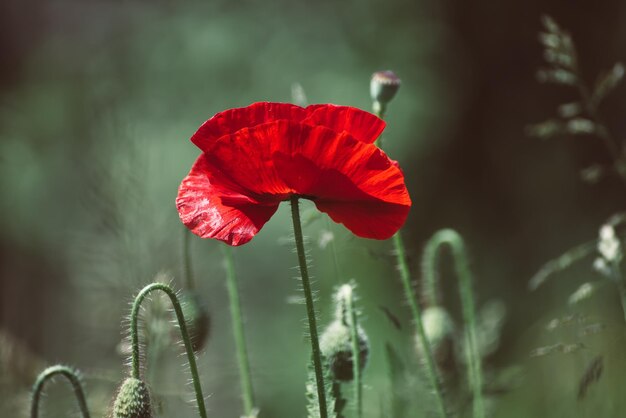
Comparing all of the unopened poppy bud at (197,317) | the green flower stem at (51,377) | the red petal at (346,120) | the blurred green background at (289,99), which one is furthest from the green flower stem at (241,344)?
the blurred green background at (289,99)

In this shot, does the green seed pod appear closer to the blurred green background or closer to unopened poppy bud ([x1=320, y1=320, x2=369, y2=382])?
unopened poppy bud ([x1=320, y1=320, x2=369, y2=382])

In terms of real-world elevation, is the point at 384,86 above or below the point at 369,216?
above

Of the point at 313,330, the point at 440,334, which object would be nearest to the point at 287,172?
the point at 313,330

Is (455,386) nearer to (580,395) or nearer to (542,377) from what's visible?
(542,377)

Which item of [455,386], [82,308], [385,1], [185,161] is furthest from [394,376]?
[385,1]

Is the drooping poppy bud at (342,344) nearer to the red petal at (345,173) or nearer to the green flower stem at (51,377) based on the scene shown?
the red petal at (345,173)

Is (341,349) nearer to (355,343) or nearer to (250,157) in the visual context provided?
(355,343)
